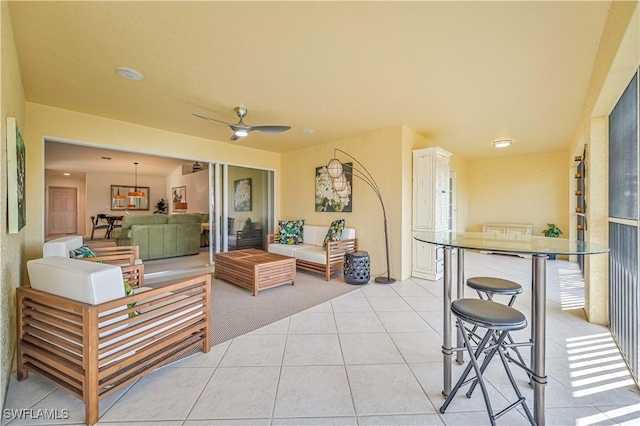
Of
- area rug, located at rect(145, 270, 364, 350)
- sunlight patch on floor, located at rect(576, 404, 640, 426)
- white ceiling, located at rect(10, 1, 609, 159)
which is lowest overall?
sunlight patch on floor, located at rect(576, 404, 640, 426)

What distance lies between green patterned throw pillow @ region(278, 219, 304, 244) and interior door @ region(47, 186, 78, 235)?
31.9 ft

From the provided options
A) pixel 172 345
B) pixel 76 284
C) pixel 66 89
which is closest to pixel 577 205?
pixel 172 345

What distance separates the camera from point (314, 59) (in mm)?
2312

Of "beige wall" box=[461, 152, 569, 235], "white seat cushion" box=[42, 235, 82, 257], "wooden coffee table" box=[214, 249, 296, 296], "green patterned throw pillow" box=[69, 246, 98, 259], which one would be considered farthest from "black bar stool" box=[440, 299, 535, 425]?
"beige wall" box=[461, 152, 569, 235]

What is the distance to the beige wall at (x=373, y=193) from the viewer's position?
13.7 ft

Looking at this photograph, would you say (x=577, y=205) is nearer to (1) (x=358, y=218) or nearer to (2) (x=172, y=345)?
(1) (x=358, y=218)

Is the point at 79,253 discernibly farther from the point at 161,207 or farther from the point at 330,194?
the point at 161,207

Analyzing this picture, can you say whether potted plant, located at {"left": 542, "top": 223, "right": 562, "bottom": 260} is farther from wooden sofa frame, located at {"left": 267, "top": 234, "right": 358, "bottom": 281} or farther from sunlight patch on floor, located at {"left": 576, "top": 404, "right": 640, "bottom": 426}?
sunlight patch on floor, located at {"left": 576, "top": 404, "right": 640, "bottom": 426}

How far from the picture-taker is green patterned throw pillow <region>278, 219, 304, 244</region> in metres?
5.16

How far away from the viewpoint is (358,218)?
A: 4730 mm

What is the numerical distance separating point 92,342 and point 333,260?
3.19m

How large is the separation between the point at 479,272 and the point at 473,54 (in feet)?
12.3

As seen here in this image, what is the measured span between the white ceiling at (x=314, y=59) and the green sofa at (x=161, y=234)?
2.54 m

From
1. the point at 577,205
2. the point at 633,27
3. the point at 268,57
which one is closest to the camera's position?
the point at 633,27
